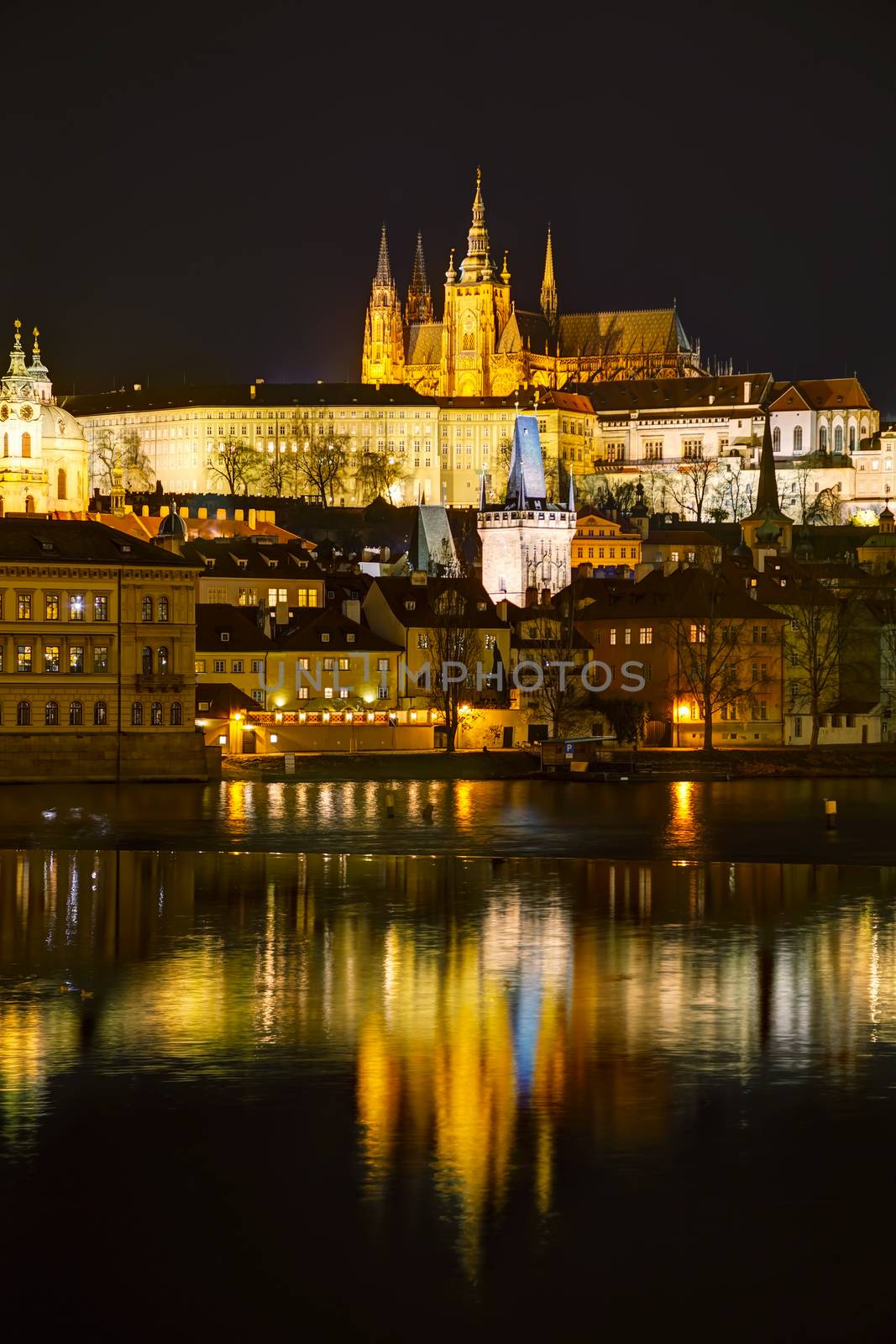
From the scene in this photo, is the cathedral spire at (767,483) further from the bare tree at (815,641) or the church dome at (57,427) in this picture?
the bare tree at (815,641)

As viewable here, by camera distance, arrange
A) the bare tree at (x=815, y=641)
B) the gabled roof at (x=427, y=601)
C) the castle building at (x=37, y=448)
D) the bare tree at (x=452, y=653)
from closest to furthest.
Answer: the bare tree at (x=452, y=653), the bare tree at (x=815, y=641), the gabled roof at (x=427, y=601), the castle building at (x=37, y=448)

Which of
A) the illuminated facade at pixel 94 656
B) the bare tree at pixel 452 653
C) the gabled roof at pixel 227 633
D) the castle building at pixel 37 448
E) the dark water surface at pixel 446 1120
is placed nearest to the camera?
the dark water surface at pixel 446 1120

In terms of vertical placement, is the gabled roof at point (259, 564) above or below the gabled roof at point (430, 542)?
below

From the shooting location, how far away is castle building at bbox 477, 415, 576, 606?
106875mm

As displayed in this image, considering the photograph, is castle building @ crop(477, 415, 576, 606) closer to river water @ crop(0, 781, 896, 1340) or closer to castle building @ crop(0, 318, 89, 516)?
castle building @ crop(0, 318, 89, 516)

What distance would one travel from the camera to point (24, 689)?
6391 centimetres

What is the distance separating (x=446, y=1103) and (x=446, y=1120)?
2.11ft

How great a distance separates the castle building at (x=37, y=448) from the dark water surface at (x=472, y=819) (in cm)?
8129

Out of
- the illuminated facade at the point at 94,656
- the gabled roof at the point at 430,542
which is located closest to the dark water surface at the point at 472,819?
the illuminated facade at the point at 94,656

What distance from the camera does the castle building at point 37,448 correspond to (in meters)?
142

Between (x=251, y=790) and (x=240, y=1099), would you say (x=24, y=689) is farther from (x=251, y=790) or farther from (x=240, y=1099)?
(x=240, y=1099)

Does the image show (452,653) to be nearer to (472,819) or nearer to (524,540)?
(524,540)

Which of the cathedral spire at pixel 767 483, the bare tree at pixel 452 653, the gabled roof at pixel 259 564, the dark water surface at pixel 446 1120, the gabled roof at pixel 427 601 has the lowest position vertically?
the dark water surface at pixel 446 1120

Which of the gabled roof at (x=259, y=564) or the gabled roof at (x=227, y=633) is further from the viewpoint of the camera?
the gabled roof at (x=259, y=564)
